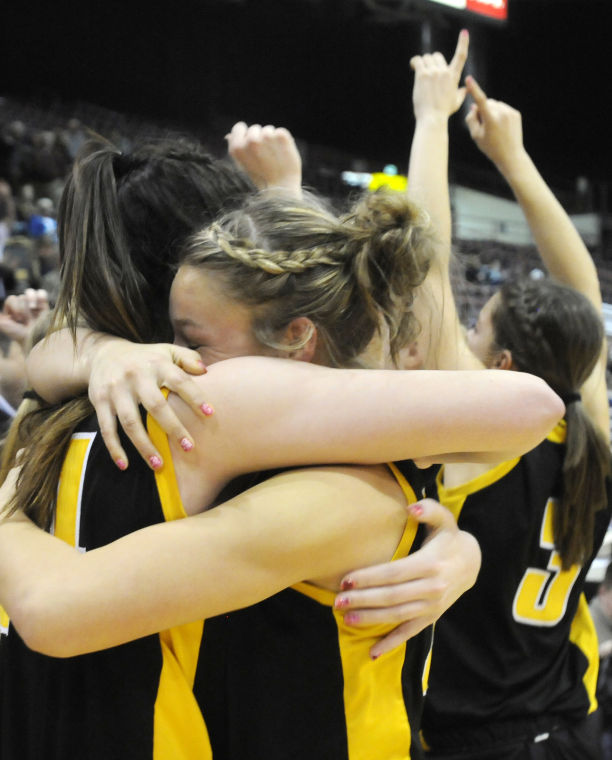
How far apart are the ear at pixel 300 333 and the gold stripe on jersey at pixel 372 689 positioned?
0.18 m

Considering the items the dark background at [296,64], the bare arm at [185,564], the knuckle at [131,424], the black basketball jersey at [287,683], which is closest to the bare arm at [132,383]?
the knuckle at [131,424]

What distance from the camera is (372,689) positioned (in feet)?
3.19

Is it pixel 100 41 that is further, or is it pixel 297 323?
pixel 100 41

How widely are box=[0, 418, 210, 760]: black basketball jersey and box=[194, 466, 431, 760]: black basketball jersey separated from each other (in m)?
0.03

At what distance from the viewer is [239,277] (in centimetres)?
99

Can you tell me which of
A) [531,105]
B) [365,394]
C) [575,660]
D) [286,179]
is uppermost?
[531,105]

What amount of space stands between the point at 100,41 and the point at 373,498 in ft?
45.1

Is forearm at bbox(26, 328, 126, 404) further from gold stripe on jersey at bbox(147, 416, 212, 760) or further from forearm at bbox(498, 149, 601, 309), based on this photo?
forearm at bbox(498, 149, 601, 309)

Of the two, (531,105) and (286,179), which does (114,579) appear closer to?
(286,179)

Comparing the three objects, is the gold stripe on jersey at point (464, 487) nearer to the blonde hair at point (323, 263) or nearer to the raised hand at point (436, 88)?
the blonde hair at point (323, 263)

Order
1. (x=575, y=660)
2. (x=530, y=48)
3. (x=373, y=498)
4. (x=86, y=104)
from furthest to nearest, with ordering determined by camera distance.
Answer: (x=530, y=48), (x=86, y=104), (x=575, y=660), (x=373, y=498)

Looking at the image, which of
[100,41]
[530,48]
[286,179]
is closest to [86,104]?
[100,41]

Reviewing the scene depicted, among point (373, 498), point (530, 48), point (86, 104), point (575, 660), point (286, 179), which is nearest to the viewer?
point (373, 498)

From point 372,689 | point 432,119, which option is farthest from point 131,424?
point 432,119
